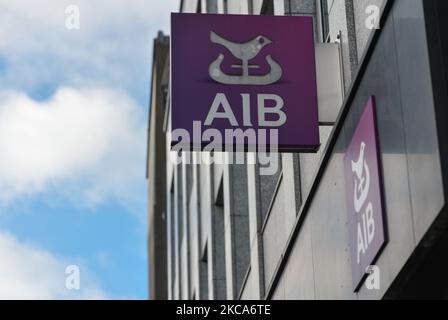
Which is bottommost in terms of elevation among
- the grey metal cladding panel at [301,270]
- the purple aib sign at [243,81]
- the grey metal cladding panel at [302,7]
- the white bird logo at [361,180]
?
the grey metal cladding panel at [301,270]

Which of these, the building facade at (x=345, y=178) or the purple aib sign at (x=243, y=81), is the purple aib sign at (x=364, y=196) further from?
the purple aib sign at (x=243, y=81)

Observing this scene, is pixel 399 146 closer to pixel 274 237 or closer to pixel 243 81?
pixel 243 81

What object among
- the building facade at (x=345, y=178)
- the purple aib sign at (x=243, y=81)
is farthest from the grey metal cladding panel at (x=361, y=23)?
the purple aib sign at (x=243, y=81)

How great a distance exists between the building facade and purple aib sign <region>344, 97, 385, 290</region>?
0.12 metres

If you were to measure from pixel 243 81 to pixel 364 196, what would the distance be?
265 cm

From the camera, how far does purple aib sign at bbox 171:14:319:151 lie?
1332cm

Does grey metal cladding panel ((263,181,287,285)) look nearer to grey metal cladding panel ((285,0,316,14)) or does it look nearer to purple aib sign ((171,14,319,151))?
grey metal cladding panel ((285,0,316,14))

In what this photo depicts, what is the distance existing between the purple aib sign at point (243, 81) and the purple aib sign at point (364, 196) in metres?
1.23

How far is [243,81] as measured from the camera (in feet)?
45.1

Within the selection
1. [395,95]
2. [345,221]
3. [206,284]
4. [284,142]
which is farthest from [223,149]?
[206,284]

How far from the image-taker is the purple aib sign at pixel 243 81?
13.3 m

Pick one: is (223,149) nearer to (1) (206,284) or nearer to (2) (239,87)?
(2) (239,87)

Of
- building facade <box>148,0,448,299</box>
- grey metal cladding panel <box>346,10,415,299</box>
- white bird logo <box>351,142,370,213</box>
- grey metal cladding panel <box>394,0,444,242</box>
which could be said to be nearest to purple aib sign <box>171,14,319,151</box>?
building facade <box>148,0,448,299</box>

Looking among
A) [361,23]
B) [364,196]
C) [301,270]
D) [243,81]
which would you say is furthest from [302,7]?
[364,196]
